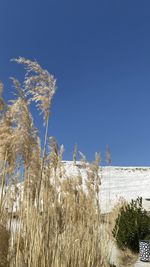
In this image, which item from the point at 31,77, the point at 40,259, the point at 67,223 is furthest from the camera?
the point at 67,223

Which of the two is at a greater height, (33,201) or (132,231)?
(33,201)

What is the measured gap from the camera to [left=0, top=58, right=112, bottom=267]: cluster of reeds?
1.80 metres

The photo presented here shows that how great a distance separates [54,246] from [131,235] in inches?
176

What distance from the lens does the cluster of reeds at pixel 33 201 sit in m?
1.80

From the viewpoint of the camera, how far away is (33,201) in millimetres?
1999

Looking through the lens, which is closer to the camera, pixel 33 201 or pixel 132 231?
pixel 33 201

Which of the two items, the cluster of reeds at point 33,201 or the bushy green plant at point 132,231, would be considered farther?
→ the bushy green plant at point 132,231

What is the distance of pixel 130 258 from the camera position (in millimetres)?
5980

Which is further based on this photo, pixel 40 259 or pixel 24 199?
pixel 24 199

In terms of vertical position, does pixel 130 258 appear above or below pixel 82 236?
below

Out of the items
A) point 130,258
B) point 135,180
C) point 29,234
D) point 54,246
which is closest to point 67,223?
point 54,246

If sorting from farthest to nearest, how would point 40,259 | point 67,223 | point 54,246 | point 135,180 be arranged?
point 135,180
point 67,223
point 54,246
point 40,259

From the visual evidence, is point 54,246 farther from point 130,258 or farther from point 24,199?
point 130,258

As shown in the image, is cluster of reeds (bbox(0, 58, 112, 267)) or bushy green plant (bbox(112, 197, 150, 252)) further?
bushy green plant (bbox(112, 197, 150, 252))
